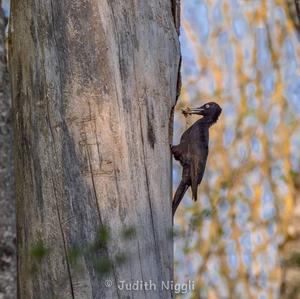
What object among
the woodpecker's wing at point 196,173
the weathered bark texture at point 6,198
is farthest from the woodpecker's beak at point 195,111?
the weathered bark texture at point 6,198

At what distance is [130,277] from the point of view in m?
Answer: 3.27

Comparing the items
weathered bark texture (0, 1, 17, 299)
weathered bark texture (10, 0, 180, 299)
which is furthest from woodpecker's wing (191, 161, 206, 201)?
weathered bark texture (0, 1, 17, 299)

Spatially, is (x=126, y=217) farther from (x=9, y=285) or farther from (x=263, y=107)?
(x=263, y=107)

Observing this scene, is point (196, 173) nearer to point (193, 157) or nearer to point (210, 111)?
point (193, 157)

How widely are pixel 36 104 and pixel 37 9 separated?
351 mm

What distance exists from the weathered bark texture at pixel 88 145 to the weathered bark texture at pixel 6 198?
0.42 m

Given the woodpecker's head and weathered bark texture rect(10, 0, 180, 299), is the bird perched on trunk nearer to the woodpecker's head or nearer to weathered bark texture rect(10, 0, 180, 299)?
the woodpecker's head

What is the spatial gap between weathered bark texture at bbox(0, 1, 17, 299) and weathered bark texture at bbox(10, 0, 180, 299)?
415 millimetres

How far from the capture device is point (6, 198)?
2.84 m

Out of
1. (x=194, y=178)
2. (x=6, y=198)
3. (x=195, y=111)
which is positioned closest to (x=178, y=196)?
(x=194, y=178)

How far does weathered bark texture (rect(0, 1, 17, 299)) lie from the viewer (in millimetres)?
2723

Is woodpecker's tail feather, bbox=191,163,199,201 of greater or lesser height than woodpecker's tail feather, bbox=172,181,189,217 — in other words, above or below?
above

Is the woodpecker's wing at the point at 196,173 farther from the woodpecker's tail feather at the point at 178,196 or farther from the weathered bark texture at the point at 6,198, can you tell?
the weathered bark texture at the point at 6,198

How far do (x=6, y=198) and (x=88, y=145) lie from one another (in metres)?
0.55
